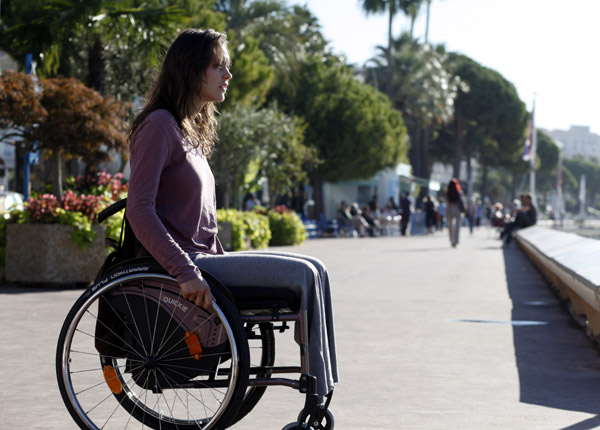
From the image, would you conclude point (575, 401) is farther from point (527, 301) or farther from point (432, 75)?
point (432, 75)

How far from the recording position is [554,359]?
7.04 m

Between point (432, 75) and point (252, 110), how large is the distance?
27406mm

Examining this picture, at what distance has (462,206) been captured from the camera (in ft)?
85.7

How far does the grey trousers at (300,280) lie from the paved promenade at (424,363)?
882 mm

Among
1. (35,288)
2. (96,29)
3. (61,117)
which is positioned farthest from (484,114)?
(35,288)

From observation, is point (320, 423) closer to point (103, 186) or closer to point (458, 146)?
point (103, 186)

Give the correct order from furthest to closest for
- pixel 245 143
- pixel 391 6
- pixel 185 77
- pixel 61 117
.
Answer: pixel 391 6 → pixel 245 143 → pixel 61 117 → pixel 185 77

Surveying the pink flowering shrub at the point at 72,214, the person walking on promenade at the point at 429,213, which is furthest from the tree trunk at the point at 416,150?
the pink flowering shrub at the point at 72,214

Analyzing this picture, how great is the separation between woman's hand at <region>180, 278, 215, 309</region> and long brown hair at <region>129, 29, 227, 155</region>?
63cm

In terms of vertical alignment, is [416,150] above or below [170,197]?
above

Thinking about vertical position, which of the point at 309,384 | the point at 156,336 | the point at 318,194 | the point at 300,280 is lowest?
the point at 309,384

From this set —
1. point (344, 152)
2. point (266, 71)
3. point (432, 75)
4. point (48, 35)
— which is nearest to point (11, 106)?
point (48, 35)

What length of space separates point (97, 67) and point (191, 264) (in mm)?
15540

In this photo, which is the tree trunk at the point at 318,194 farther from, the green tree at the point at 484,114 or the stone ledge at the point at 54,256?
the green tree at the point at 484,114
